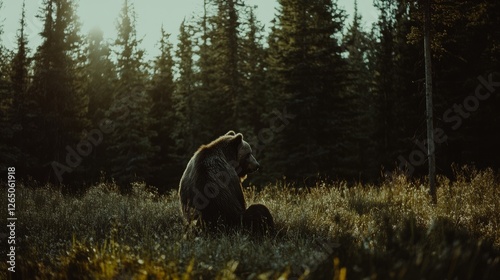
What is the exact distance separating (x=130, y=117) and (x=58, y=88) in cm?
565

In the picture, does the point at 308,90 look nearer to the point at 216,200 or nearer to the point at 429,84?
the point at 429,84

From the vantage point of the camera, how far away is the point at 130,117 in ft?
104

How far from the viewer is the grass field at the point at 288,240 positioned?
9.64ft

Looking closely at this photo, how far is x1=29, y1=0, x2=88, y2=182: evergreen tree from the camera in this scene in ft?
100

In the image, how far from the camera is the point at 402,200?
8.94m

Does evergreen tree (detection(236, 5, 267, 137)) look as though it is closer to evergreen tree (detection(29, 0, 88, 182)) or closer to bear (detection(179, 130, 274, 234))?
evergreen tree (detection(29, 0, 88, 182))

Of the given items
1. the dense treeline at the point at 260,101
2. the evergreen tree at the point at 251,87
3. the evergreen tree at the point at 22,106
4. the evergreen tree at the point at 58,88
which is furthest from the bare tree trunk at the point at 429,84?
the evergreen tree at the point at 22,106

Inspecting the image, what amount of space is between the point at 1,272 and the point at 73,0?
3157 cm

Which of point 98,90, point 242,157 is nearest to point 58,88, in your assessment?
point 98,90

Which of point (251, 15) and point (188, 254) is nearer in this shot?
point (188, 254)

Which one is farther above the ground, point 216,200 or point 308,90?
point 308,90

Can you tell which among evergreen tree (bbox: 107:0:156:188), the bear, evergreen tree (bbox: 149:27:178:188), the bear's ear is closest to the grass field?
→ the bear

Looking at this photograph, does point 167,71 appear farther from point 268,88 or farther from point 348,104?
point 348,104

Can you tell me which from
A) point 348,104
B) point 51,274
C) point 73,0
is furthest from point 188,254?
point 73,0
